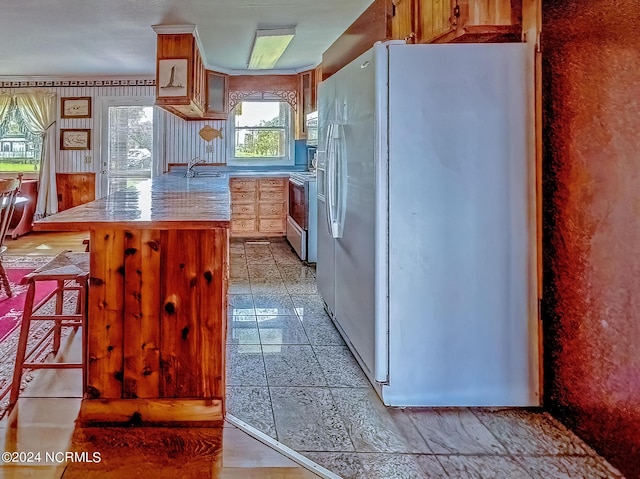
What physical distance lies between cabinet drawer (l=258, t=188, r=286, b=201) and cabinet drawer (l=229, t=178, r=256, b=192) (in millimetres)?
137

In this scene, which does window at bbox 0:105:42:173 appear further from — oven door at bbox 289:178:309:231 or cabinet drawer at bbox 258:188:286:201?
oven door at bbox 289:178:309:231

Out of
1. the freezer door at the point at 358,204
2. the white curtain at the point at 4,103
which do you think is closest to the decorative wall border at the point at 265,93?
the white curtain at the point at 4,103

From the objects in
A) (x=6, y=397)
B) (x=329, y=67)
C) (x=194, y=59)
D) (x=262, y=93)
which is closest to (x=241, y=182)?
(x=262, y=93)

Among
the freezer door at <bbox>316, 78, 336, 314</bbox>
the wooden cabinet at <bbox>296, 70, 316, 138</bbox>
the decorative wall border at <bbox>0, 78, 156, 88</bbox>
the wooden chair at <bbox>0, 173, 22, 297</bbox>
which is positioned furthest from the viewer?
the decorative wall border at <bbox>0, 78, 156, 88</bbox>

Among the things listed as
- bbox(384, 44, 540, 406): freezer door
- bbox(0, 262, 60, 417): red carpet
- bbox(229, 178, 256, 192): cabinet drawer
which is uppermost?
bbox(229, 178, 256, 192): cabinet drawer

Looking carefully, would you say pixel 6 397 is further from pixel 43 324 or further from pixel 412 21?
pixel 412 21

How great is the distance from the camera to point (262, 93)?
23.7ft

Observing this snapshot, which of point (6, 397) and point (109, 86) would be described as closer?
point (6, 397)

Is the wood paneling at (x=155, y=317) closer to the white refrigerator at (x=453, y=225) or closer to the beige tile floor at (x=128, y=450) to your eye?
the beige tile floor at (x=128, y=450)

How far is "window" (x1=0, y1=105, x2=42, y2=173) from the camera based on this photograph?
25.4ft

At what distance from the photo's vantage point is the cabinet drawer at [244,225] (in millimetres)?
6848

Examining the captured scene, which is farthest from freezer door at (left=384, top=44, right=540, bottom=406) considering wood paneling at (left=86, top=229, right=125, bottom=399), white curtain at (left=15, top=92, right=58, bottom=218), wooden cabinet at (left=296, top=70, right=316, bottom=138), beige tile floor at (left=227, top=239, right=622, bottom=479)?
white curtain at (left=15, top=92, right=58, bottom=218)

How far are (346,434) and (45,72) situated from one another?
7.44 metres

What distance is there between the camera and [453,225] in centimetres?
217
